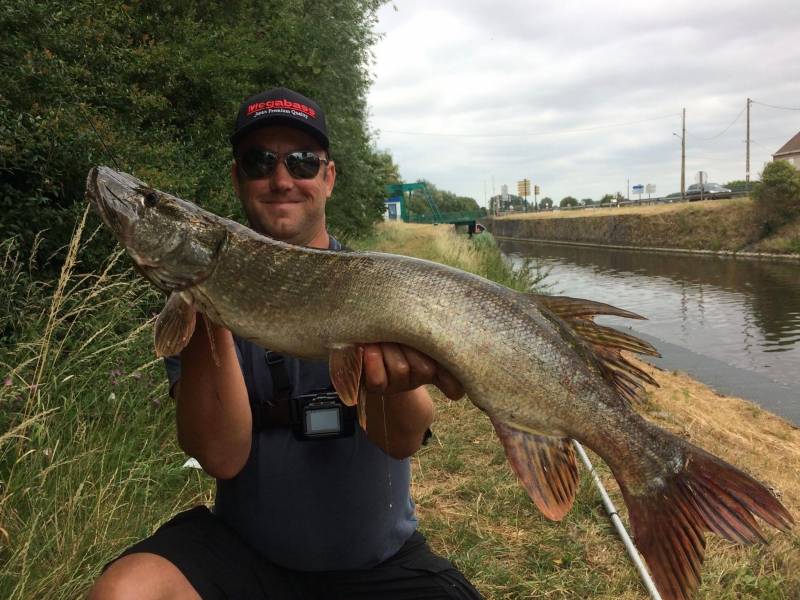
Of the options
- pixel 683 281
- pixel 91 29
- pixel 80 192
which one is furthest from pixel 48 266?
pixel 683 281

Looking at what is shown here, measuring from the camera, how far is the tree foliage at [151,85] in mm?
4914

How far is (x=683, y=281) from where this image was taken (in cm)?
2427

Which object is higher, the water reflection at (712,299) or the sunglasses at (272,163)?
the sunglasses at (272,163)

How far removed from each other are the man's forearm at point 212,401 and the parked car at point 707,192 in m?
50.0

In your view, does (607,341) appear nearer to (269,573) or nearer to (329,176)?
(269,573)

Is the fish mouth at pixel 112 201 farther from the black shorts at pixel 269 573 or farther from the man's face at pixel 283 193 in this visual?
the black shorts at pixel 269 573

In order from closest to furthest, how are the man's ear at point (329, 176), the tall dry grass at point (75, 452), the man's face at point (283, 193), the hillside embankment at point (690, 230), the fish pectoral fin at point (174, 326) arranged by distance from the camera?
the fish pectoral fin at point (174, 326), the tall dry grass at point (75, 452), the man's face at point (283, 193), the man's ear at point (329, 176), the hillside embankment at point (690, 230)

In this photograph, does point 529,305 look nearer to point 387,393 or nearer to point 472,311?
point 472,311

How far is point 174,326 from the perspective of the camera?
1823 millimetres

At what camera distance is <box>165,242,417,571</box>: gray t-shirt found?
2.08 metres

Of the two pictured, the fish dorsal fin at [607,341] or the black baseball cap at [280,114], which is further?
the black baseball cap at [280,114]

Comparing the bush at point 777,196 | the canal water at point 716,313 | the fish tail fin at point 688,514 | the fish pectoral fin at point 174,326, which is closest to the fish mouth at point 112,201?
the fish pectoral fin at point 174,326

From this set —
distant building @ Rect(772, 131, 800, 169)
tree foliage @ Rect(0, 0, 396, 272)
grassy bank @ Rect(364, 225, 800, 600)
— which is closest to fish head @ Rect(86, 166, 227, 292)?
Result: tree foliage @ Rect(0, 0, 396, 272)

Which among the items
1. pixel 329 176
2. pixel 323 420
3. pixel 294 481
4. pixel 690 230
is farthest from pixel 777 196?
pixel 294 481
